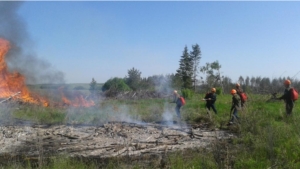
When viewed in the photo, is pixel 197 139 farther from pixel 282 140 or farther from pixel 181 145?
pixel 282 140

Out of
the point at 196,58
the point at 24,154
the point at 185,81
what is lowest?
the point at 24,154

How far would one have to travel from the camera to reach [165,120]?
14.0m

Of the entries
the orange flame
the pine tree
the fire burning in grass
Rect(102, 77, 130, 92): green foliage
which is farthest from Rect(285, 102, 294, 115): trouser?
the pine tree

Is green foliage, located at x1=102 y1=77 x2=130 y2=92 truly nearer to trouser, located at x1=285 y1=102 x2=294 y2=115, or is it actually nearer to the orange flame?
the orange flame

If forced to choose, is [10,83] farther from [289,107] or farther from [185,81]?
[185,81]

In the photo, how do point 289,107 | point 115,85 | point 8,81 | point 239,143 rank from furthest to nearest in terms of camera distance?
point 115,85, point 8,81, point 289,107, point 239,143

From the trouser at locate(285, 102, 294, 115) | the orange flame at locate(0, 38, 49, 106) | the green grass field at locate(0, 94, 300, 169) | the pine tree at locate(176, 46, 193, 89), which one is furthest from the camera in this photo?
the pine tree at locate(176, 46, 193, 89)

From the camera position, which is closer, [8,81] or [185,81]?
[8,81]

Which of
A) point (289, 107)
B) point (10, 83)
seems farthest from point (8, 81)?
point (289, 107)

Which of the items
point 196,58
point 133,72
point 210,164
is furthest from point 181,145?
point 196,58

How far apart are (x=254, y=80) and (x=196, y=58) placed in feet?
35.5

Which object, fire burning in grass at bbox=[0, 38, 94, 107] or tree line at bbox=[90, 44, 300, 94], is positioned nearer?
fire burning in grass at bbox=[0, 38, 94, 107]

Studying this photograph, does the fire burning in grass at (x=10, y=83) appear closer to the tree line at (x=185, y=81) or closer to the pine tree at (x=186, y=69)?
the tree line at (x=185, y=81)

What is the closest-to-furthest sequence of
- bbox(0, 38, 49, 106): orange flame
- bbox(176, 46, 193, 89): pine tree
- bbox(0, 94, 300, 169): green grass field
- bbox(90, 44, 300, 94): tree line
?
1. bbox(0, 94, 300, 169): green grass field
2. bbox(0, 38, 49, 106): orange flame
3. bbox(90, 44, 300, 94): tree line
4. bbox(176, 46, 193, 89): pine tree
